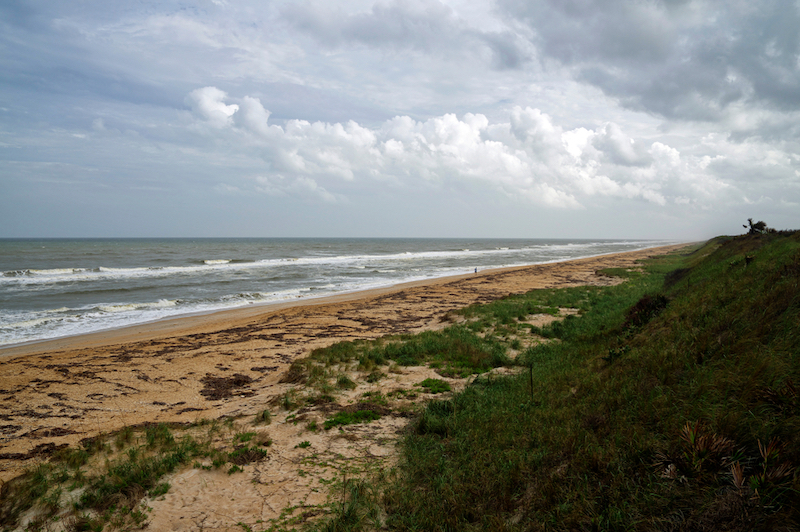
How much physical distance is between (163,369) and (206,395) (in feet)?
10.1

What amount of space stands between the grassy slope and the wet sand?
15.6 ft

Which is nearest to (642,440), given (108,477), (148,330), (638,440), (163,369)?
(638,440)

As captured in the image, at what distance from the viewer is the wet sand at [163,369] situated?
7.72m

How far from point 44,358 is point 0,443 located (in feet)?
24.7

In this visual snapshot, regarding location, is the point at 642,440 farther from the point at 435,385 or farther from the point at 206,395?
the point at 206,395

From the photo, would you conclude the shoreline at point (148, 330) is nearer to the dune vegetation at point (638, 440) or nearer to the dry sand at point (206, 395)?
the dry sand at point (206, 395)

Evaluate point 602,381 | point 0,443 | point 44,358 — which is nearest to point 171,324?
point 44,358

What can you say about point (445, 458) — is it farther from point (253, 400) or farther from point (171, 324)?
point (171, 324)

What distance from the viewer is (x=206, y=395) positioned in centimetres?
922

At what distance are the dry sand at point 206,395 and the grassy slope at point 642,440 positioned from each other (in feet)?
4.46

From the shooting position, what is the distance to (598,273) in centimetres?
3362

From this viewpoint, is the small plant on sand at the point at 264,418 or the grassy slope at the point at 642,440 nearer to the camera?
the grassy slope at the point at 642,440

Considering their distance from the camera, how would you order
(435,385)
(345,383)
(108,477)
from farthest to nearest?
(345,383), (435,385), (108,477)

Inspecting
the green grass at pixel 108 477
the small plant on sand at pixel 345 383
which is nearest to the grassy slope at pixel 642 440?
the small plant on sand at pixel 345 383
